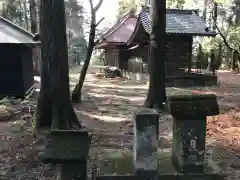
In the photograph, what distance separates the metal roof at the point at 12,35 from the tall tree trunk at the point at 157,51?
567cm

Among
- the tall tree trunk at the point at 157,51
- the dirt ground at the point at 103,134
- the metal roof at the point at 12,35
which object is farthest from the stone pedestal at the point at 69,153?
the metal roof at the point at 12,35

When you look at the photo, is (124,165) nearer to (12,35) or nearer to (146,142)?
(146,142)

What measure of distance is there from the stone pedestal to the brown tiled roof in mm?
26438

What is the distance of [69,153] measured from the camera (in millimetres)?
4656

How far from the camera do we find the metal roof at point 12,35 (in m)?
14.6

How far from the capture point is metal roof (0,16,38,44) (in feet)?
47.8

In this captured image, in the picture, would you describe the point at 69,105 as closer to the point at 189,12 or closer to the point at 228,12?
the point at 189,12

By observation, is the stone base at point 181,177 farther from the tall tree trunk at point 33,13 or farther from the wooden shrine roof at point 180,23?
the tall tree trunk at point 33,13

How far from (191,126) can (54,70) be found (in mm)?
5335

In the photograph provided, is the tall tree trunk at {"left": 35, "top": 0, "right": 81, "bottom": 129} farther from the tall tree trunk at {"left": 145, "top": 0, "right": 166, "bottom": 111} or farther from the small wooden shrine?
the small wooden shrine

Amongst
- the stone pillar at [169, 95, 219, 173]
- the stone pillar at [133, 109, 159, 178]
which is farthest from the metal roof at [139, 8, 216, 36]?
the stone pillar at [133, 109, 159, 178]

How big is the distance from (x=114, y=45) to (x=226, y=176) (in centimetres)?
2646

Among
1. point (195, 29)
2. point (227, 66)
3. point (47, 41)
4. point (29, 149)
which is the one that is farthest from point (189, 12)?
point (29, 149)

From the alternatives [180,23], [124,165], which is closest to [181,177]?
[124,165]
